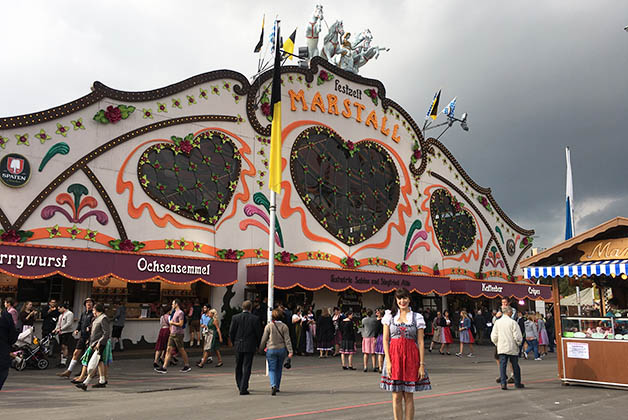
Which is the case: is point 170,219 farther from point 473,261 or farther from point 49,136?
point 473,261

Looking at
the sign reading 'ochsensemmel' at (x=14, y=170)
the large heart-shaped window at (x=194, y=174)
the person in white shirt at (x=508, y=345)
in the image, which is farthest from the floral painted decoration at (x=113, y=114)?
the person in white shirt at (x=508, y=345)

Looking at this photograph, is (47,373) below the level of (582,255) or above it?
Answer: below

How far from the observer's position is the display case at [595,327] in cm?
1145

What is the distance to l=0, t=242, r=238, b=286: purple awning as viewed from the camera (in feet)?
48.7

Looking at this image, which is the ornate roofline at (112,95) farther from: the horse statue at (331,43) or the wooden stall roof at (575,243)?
the wooden stall roof at (575,243)

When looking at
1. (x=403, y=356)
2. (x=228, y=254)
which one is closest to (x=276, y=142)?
(x=228, y=254)

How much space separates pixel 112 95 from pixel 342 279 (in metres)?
10.8

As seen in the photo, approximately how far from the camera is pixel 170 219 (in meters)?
Answer: 19.1

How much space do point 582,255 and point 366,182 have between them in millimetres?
13679

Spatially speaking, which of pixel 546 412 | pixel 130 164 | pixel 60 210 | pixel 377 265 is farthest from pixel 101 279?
pixel 546 412

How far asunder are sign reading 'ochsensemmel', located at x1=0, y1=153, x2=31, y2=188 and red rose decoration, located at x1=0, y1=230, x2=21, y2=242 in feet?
4.54

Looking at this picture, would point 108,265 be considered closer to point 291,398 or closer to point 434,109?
point 291,398

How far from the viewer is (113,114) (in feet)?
59.6

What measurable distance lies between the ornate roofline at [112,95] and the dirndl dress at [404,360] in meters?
14.2
